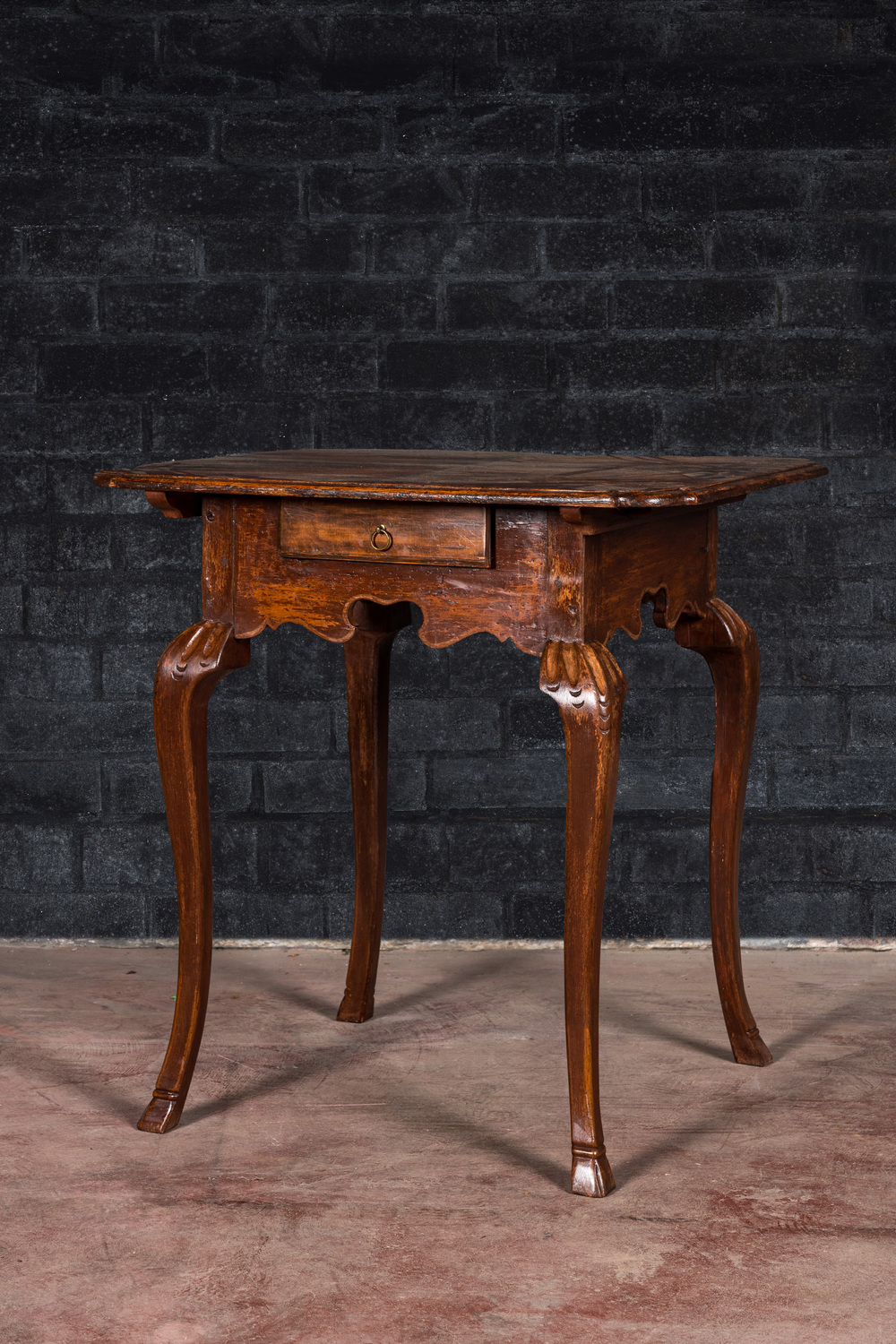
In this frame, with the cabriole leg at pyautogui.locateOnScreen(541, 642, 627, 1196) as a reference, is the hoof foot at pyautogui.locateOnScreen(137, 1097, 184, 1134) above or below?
below

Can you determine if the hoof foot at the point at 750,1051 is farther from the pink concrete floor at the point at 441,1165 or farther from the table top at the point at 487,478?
the table top at the point at 487,478

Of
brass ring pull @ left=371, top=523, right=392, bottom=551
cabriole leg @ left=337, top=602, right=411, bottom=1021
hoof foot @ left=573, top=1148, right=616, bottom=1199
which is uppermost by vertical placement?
brass ring pull @ left=371, top=523, right=392, bottom=551

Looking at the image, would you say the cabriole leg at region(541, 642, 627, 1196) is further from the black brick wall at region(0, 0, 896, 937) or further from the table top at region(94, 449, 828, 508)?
the black brick wall at region(0, 0, 896, 937)

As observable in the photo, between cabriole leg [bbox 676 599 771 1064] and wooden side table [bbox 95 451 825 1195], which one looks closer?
wooden side table [bbox 95 451 825 1195]

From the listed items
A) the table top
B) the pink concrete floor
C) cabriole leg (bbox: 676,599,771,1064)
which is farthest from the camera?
cabriole leg (bbox: 676,599,771,1064)

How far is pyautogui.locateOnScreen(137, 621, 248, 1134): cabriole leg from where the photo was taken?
241 centimetres

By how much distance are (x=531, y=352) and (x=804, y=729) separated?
3.18 ft

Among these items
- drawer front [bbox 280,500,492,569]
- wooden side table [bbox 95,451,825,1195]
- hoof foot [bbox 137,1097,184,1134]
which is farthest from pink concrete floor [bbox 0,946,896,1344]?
drawer front [bbox 280,500,492,569]

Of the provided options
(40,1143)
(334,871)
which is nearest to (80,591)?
(334,871)

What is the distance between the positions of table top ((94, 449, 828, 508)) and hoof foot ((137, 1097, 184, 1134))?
94 centimetres

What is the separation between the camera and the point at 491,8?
324cm

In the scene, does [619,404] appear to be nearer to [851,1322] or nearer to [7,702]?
[7,702]

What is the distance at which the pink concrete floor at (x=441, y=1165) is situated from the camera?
6.42 ft

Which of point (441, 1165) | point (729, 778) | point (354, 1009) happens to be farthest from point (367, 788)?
point (441, 1165)
